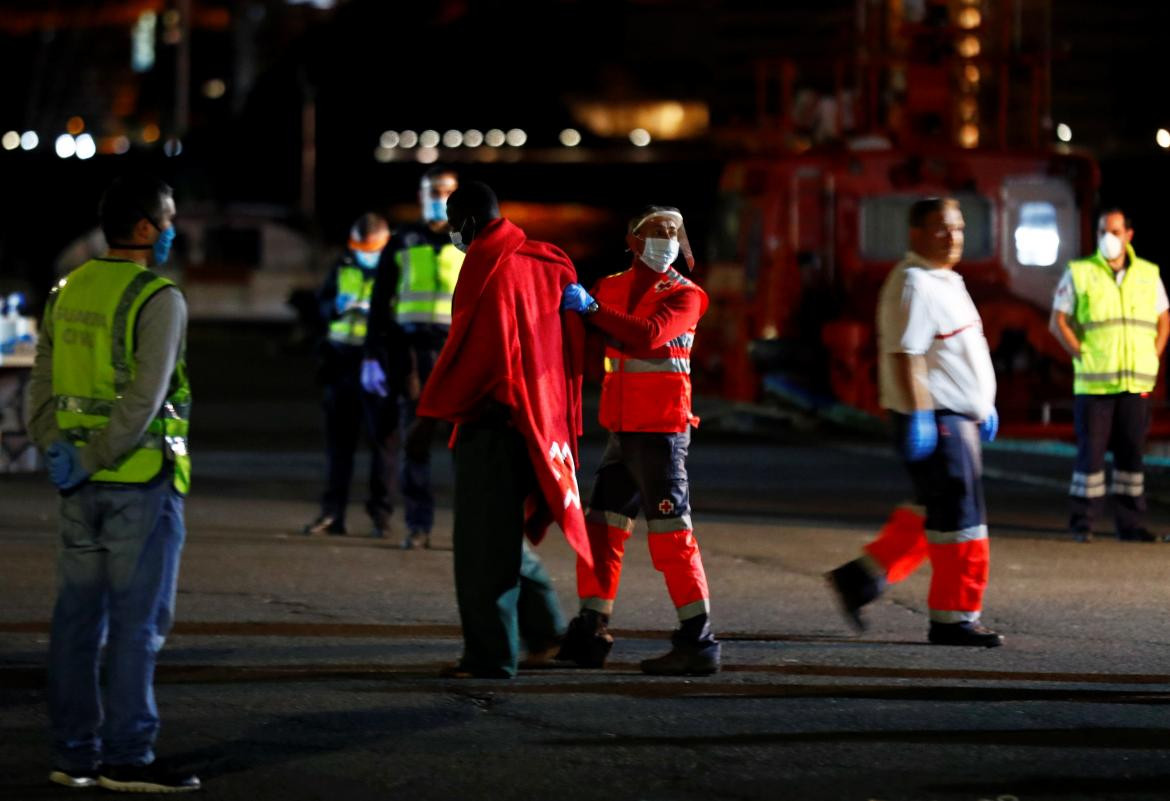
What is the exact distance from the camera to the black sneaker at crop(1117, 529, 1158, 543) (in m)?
13.3

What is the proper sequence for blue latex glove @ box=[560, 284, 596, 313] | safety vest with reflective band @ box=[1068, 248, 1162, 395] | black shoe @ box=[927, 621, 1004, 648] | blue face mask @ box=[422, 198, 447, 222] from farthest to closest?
safety vest with reflective band @ box=[1068, 248, 1162, 395] < blue face mask @ box=[422, 198, 447, 222] < black shoe @ box=[927, 621, 1004, 648] < blue latex glove @ box=[560, 284, 596, 313]

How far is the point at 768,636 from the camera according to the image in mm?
9758

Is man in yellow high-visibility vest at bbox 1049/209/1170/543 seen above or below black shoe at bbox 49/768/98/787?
above

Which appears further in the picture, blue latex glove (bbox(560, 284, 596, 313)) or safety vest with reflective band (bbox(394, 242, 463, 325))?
safety vest with reflective band (bbox(394, 242, 463, 325))

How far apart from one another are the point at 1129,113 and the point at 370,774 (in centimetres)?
3977

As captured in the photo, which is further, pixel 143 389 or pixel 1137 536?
pixel 1137 536

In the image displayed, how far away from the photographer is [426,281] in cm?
1254

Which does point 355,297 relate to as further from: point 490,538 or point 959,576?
point 490,538

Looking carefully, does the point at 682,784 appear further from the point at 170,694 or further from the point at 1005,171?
the point at 1005,171

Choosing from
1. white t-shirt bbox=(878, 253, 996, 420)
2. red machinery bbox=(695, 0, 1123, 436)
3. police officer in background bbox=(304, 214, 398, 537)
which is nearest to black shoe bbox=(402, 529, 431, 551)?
police officer in background bbox=(304, 214, 398, 537)

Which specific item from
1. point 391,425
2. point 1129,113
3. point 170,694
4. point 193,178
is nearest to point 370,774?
point 170,694

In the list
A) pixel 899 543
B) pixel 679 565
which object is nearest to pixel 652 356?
pixel 679 565

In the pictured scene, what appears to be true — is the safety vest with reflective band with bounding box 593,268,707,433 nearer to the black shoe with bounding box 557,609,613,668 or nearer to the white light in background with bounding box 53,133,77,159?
the black shoe with bounding box 557,609,613,668

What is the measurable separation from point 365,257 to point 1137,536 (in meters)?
4.66
